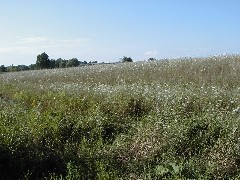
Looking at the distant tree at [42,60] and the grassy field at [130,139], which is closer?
the grassy field at [130,139]

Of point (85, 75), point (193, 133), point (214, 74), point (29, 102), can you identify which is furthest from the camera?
point (85, 75)

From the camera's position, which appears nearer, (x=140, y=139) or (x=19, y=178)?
(x=19, y=178)

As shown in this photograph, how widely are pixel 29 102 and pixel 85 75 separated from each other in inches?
298

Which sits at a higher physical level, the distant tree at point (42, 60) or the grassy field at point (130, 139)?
the distant tree at point (42, 60)

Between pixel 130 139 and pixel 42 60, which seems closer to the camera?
pixel 130 139

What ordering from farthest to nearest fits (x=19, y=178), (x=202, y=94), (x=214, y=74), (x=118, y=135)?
(x=214, y=74)
(x=202, y=94)
(x=118, y=135)
(x=19, y=178)

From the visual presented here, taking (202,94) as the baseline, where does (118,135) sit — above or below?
below

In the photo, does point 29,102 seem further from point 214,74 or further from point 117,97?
point 214,74

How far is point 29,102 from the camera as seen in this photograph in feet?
43.4

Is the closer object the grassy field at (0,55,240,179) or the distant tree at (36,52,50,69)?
the grassy field at (0,55,240,179)

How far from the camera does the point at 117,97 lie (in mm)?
10703

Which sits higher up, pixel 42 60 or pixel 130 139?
pixel 42 60

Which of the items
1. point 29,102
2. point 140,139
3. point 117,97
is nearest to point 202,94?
point 117,97

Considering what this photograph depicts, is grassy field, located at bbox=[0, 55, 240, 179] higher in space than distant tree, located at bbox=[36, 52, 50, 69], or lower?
lower
